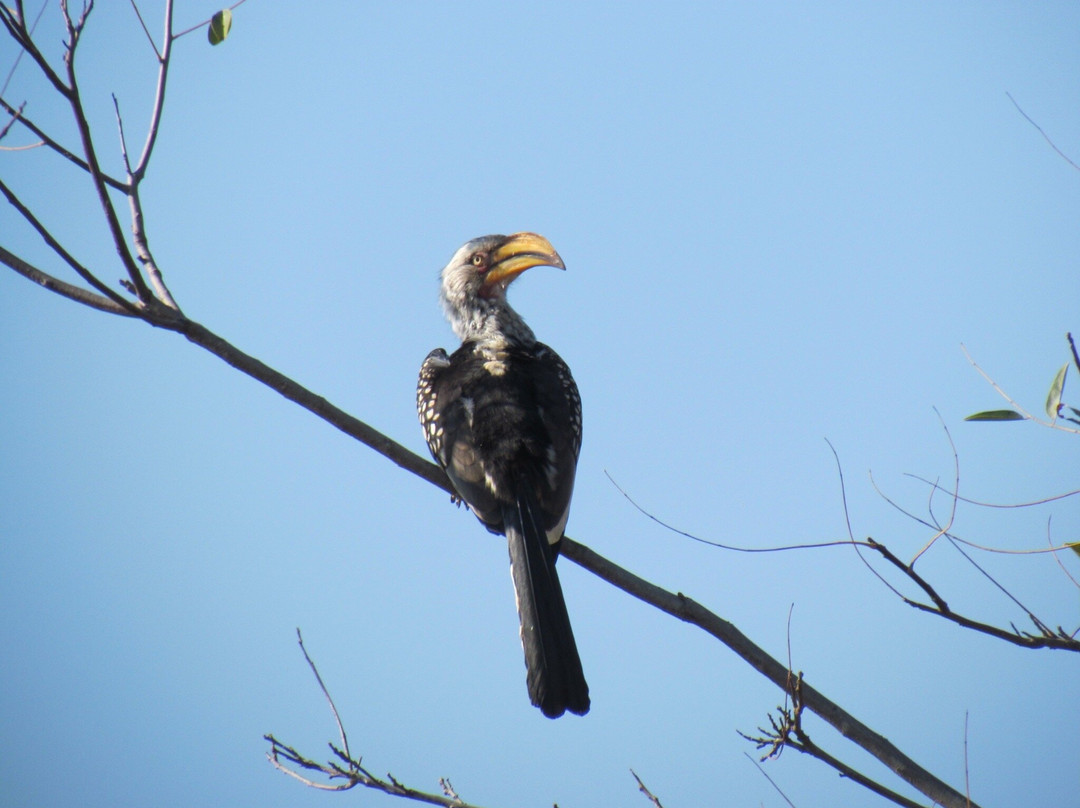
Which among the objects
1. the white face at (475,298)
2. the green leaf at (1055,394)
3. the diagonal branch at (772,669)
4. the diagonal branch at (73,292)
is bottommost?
the diagonal branch at (772,669)

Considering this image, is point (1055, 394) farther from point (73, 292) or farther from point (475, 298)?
point (475, 298)

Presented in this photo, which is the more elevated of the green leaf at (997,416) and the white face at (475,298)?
the white face at (475,298)

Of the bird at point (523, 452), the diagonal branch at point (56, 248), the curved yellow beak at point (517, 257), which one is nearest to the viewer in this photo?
the diagonal branch at point (56, 248)

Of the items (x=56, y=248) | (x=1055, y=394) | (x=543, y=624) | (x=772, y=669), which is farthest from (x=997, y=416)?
(x=56, y=248)

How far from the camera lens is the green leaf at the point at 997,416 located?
7.88 ft

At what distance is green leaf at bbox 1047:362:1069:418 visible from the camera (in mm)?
2264

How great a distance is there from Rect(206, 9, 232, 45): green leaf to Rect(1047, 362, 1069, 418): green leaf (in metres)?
2.54

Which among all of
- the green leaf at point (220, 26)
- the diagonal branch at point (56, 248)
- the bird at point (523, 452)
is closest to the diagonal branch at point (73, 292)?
the diagonal branch at point (56, 248)

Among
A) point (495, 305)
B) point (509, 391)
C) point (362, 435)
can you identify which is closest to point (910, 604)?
point (362, 435)

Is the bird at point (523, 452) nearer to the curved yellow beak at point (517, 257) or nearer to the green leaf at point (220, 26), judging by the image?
the curved yellow beak at point (517, 257)

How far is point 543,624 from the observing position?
2.88m

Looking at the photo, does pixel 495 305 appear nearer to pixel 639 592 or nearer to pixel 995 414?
pixel 639 592

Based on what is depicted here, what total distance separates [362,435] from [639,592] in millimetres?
959

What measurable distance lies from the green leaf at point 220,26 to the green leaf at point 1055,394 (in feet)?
8.34
